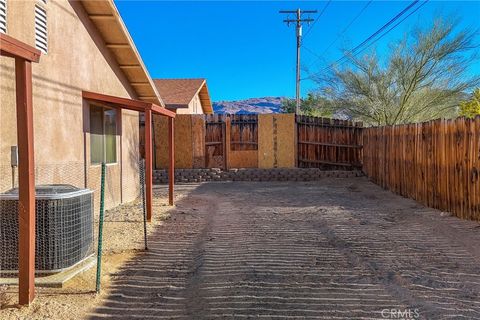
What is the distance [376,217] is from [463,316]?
486 centimetres

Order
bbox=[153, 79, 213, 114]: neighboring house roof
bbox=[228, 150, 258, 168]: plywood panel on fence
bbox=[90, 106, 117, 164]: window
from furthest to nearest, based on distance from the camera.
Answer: bbox=[153, 79, 213, 114]: neighboring house roof
bbox=[228, 150, 258, 168]: plywood panel on fence
bbox=[90, 106, 117, 164]: window

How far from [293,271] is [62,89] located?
489 cm

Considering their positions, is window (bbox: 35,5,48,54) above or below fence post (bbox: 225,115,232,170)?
above

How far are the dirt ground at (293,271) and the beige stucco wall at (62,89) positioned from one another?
67.1 inches

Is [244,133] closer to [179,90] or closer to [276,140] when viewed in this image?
[276,140]

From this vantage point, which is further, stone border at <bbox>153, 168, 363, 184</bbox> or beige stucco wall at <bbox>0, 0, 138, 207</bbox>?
stone border at <bbox>153, 168, 363, 184</bbox>

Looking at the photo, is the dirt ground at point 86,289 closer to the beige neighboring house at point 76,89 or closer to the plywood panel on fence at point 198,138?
the beige neighboring house at point 76,89

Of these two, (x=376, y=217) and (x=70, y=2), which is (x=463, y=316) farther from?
(x=70, y=2)

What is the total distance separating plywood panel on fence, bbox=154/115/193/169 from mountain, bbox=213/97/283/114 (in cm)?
8633

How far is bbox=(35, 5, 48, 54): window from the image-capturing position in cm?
632

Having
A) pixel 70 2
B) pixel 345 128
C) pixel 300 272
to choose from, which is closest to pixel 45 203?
pixel 300 272

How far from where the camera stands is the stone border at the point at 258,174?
53.0 feet

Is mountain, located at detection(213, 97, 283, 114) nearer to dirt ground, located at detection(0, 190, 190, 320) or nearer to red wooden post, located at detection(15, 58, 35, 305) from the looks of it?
dirt ground, located at detection(0, 190, 190, 320)

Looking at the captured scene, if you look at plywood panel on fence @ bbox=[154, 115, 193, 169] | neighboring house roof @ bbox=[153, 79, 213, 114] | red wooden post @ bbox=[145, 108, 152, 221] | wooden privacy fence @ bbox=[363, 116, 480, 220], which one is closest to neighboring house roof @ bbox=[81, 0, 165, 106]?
red wooden post @ bbox=[145, 108, 152, 221]
